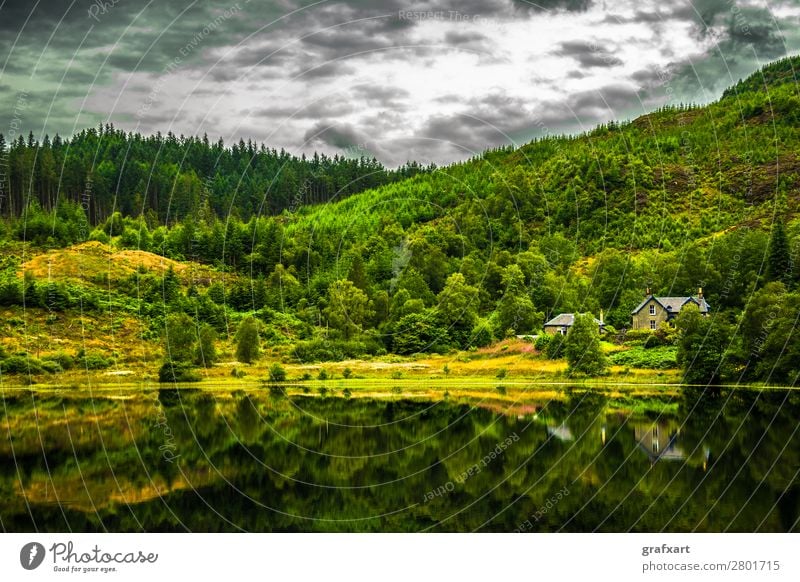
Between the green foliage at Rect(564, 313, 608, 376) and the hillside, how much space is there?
7654mm

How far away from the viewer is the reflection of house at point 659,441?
99.7 ft

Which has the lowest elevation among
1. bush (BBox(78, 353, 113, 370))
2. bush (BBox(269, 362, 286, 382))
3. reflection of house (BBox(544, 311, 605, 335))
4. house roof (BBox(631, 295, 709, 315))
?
bush (BBox(269, 362, 286, 382))

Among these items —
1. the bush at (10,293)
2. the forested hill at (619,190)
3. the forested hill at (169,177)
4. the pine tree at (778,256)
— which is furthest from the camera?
the forested hill at (169,177)

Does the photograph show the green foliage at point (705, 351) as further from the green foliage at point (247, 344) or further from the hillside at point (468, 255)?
the green foliage at point (247, 344)

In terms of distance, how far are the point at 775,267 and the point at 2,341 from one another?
56004mm

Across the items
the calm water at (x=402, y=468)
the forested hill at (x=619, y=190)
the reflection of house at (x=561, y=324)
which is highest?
the forested hill at (x=619, y=190)

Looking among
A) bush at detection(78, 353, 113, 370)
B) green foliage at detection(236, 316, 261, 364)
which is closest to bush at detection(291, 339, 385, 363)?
green foliage at detection(236, 316, 261, 364)

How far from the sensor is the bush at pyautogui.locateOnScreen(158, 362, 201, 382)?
59.0 metres

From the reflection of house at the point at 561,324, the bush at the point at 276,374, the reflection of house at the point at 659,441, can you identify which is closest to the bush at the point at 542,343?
the reflection of house at the point at 561,324

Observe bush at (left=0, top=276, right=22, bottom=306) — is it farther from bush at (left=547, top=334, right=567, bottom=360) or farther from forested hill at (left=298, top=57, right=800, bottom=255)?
forested hill at (left=298, top=57, right=800, bottom=255)

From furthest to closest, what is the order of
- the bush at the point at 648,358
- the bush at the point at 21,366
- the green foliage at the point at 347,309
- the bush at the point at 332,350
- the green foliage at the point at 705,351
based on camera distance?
the green foliage at the point at 347,309
the bush at the point at 332,350
the bush at the point at 21,366
the bush at the point at 648,358
the green foliage at the point at 705,351

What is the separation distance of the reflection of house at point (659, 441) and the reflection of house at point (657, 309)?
101 feet
